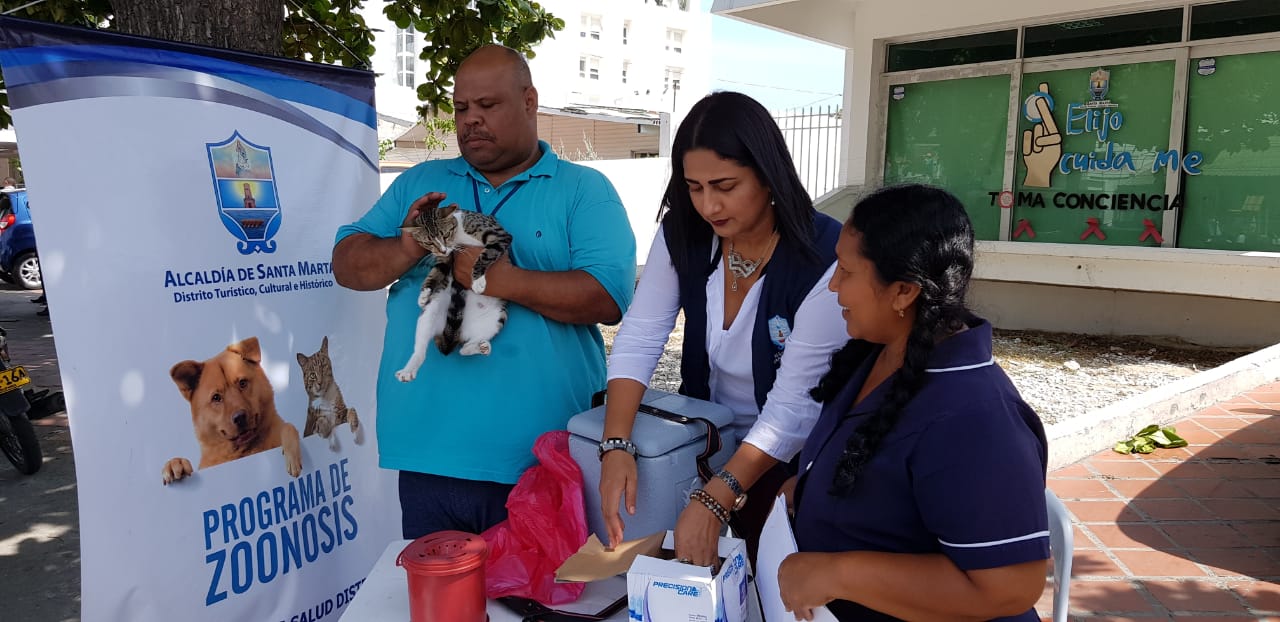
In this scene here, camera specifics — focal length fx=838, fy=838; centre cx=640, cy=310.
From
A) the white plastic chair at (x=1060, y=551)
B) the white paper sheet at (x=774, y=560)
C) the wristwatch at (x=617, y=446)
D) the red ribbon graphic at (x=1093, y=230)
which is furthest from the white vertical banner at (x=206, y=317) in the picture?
the red ribbon graphic at (x=1093, y=230)

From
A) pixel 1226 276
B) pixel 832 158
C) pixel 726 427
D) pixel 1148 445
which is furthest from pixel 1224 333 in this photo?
pixel 726 427

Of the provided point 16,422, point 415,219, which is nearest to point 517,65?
point 415,219

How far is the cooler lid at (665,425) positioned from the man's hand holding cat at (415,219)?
57 centimetres

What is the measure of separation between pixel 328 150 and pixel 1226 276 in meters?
7.39

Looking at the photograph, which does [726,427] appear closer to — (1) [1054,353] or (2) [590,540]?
(2) [590,540]

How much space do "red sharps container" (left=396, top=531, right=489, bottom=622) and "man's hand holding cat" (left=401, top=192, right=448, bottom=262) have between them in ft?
2.46

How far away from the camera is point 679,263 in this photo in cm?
194

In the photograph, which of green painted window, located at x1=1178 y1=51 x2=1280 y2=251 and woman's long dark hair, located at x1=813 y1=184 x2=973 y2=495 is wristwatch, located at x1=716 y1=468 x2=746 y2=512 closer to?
woman's long dark hair, located at x1=813 y1=184 x2=973 y2=495

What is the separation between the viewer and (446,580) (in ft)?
4.95

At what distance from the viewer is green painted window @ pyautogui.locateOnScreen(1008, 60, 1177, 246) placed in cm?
766

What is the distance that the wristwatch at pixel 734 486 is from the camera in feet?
5.33

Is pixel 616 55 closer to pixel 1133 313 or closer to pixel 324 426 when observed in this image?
pixel 1133 313

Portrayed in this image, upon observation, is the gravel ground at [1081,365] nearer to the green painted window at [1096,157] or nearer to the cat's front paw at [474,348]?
the green painted window at [1096,157]

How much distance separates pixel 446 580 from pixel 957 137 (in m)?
8.64
